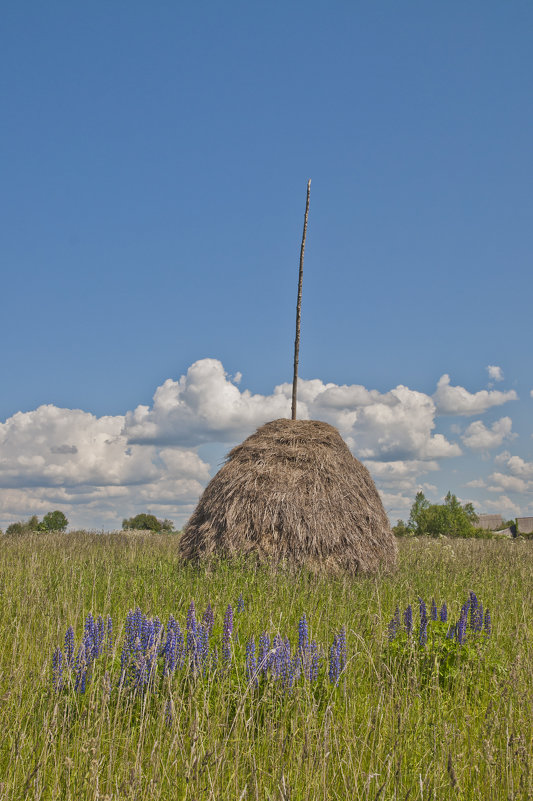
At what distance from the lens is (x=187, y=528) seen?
1166 cm

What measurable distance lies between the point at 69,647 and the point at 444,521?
2869 centimetres

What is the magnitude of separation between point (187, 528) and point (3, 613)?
4278 mm

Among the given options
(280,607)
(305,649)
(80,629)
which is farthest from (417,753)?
(80,629)

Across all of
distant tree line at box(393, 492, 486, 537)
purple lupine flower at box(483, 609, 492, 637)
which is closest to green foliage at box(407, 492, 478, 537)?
distant tree line at box(393, 492, 486, 537)

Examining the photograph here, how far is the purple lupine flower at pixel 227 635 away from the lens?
465cm

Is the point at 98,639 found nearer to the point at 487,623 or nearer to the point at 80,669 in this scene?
the point at 80,669

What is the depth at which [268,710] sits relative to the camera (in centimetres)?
452

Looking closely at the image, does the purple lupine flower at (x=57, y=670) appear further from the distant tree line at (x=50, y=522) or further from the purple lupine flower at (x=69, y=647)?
the distant tree line at (x=50, y=522)

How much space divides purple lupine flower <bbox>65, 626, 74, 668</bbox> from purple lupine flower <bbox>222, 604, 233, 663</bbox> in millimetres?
1129

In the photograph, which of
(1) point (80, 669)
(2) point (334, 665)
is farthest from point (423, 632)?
(1) point (80, 669)

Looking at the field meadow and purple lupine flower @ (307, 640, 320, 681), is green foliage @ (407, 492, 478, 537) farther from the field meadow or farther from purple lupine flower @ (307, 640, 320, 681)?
purple lupine flower @ (307, 640, 320, 681)

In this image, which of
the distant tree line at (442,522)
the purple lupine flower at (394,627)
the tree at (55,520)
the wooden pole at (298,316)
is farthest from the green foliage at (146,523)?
the purple lupine flower at (394,627)

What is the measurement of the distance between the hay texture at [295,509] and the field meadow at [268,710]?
0.50 metres

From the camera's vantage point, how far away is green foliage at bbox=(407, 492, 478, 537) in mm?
30516
